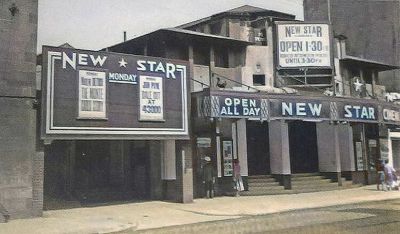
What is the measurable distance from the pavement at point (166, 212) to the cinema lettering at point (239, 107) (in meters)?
3.67

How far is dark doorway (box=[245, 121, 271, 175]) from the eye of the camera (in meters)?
25.6

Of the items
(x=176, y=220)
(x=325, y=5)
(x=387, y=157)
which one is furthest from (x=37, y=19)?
(x=325, y=5)

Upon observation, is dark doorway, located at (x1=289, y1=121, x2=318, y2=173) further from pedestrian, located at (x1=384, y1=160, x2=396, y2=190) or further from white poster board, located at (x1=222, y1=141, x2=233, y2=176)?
white poster board, located at (x1=222, y1=141, x2=233, y2=176)

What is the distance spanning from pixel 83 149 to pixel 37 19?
877 centimetres

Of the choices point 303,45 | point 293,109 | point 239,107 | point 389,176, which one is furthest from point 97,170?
point 389,176

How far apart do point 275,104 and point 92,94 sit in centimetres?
844

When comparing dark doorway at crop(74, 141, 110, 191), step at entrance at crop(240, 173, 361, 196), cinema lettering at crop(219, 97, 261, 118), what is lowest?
step at entrance at crop(240, 173, 361, 196)

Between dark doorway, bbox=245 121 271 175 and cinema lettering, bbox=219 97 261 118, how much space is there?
4721 mm

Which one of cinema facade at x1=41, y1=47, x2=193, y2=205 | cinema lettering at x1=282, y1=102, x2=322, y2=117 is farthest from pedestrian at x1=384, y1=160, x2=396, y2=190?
cinema facade at x1=41, y1=47, x2=193, y2=205

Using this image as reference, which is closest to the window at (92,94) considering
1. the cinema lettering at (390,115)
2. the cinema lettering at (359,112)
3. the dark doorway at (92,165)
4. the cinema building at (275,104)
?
the cinema building at (275,104)

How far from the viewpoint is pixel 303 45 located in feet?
84.3

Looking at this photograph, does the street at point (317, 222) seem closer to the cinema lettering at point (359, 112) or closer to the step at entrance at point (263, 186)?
the step at entrance at point (263, 186)

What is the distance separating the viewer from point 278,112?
21656mm

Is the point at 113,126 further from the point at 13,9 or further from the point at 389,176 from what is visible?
the point at 389,176
